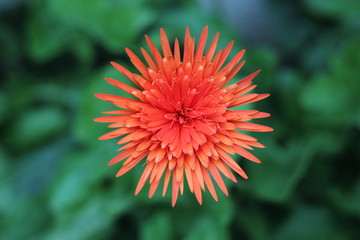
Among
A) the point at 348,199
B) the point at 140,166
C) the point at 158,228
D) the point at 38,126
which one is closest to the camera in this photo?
the point at 140,166

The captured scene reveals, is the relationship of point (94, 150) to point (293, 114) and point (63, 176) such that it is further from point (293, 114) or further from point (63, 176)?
point (293, 114)

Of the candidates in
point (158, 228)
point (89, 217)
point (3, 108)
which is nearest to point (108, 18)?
point (3, 108)

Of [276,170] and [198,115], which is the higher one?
[198,115]

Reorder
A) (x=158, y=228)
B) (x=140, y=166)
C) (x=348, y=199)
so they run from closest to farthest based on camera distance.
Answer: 1. (x=140, y=166)
2. (x=158, y=228)
3. (x=348, y=199)

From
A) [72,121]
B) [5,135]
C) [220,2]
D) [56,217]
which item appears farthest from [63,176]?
[220,2]

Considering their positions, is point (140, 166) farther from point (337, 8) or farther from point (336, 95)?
point (337, 8)
